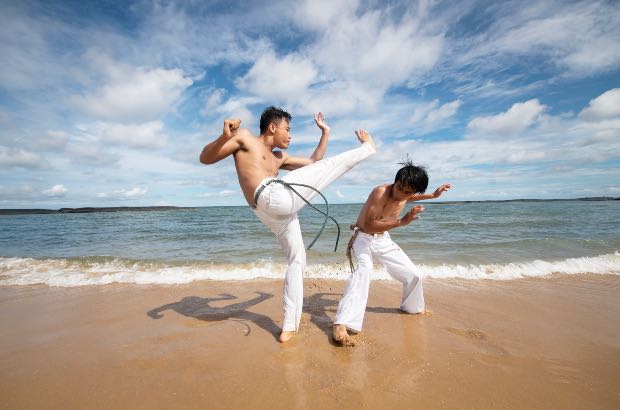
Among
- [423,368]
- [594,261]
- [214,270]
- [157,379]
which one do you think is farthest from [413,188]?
[594,261]

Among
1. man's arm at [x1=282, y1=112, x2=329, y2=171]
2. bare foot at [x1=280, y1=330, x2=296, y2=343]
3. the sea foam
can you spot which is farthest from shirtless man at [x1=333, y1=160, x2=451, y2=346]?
the sea foam

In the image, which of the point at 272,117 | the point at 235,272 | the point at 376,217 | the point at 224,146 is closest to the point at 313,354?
the point at 376,217

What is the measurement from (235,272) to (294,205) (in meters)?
4.37

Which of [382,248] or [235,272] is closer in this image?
[382,248]

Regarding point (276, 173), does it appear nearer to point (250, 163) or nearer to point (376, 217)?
point (250, 163)

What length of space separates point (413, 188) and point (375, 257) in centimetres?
102

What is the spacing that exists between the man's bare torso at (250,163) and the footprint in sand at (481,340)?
2.63 meters

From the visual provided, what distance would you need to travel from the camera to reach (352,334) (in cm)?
338

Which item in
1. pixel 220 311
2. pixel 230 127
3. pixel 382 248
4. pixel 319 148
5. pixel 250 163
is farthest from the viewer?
pixel 220 311

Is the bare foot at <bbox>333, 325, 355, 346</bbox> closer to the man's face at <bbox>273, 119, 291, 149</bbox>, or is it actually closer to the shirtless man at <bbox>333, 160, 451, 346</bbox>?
the shirtless man at <bbox>333, 160, 451, 346</bbox>

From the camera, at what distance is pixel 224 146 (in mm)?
2932

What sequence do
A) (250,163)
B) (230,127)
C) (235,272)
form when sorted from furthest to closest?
(235,272) → (250,163) → (230,127)

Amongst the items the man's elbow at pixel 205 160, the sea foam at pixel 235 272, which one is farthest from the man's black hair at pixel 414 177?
the sea foam at pixel 235 272

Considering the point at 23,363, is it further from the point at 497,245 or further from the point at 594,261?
the point at 497,245
